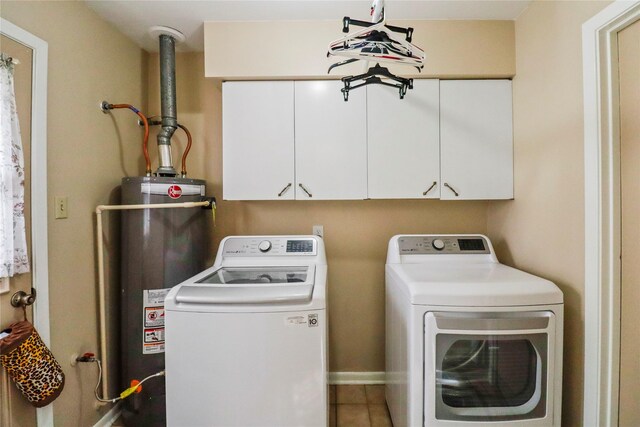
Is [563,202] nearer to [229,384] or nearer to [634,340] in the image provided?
[634,340]

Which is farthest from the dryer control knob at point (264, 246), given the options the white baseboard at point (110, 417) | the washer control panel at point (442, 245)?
the white baseboard at point (110, 417)

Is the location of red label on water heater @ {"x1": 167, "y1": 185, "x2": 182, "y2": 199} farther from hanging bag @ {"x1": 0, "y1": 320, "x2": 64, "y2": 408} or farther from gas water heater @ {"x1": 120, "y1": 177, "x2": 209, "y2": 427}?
hanging bag @ {"x1": 0, "y1": 320, "x2": 64, "y2": 408}

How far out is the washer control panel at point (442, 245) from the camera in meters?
1.68

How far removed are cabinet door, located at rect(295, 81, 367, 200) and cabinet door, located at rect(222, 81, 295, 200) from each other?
7cm

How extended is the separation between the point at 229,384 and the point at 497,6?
93.2 inches

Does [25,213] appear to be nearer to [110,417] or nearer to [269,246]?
[269,246]

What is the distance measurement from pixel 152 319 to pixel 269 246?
76 centimetres

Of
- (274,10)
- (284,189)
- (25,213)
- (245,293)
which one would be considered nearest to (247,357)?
(245,293)

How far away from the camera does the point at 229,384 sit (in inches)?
45.0

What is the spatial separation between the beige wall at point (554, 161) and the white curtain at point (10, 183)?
2394 millimetres

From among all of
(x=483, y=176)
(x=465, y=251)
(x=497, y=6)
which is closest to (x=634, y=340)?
(x=465, y=251)

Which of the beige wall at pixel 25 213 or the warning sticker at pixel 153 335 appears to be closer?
Result: the beige wall at pixel 25 213

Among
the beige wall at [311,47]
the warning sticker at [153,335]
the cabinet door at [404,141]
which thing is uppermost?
the beige wall at [311,47]

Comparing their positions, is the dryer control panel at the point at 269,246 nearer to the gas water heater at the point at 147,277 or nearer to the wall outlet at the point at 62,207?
the gas water heater at the point at 147,277
